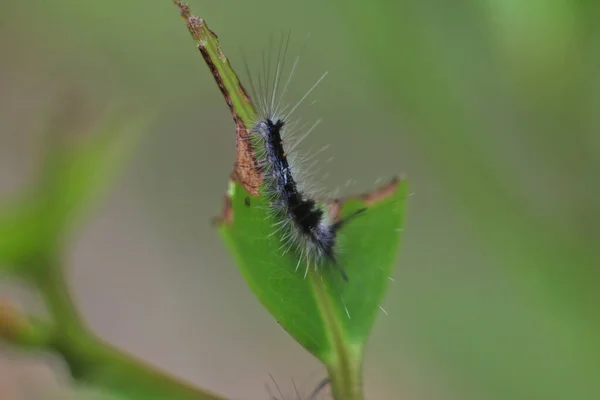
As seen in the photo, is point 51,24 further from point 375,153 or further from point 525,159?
point 525,159

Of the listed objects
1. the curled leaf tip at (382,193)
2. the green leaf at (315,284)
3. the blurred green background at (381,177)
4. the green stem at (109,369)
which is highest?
the blurred green background at (381,177)

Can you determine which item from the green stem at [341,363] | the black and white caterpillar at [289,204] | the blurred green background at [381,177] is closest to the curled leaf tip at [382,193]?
the black and white caterpillar at [289,204]

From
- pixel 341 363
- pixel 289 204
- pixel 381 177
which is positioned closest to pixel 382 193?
pixel 289 204

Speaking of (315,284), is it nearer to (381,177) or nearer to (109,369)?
(109,369)

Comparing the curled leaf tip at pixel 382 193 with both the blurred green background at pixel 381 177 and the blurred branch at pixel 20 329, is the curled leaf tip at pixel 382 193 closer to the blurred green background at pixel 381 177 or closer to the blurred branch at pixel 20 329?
the blurred branch at pixel 20 329

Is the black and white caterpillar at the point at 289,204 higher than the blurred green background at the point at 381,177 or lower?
lower

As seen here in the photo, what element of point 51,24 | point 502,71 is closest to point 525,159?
point 502,71
